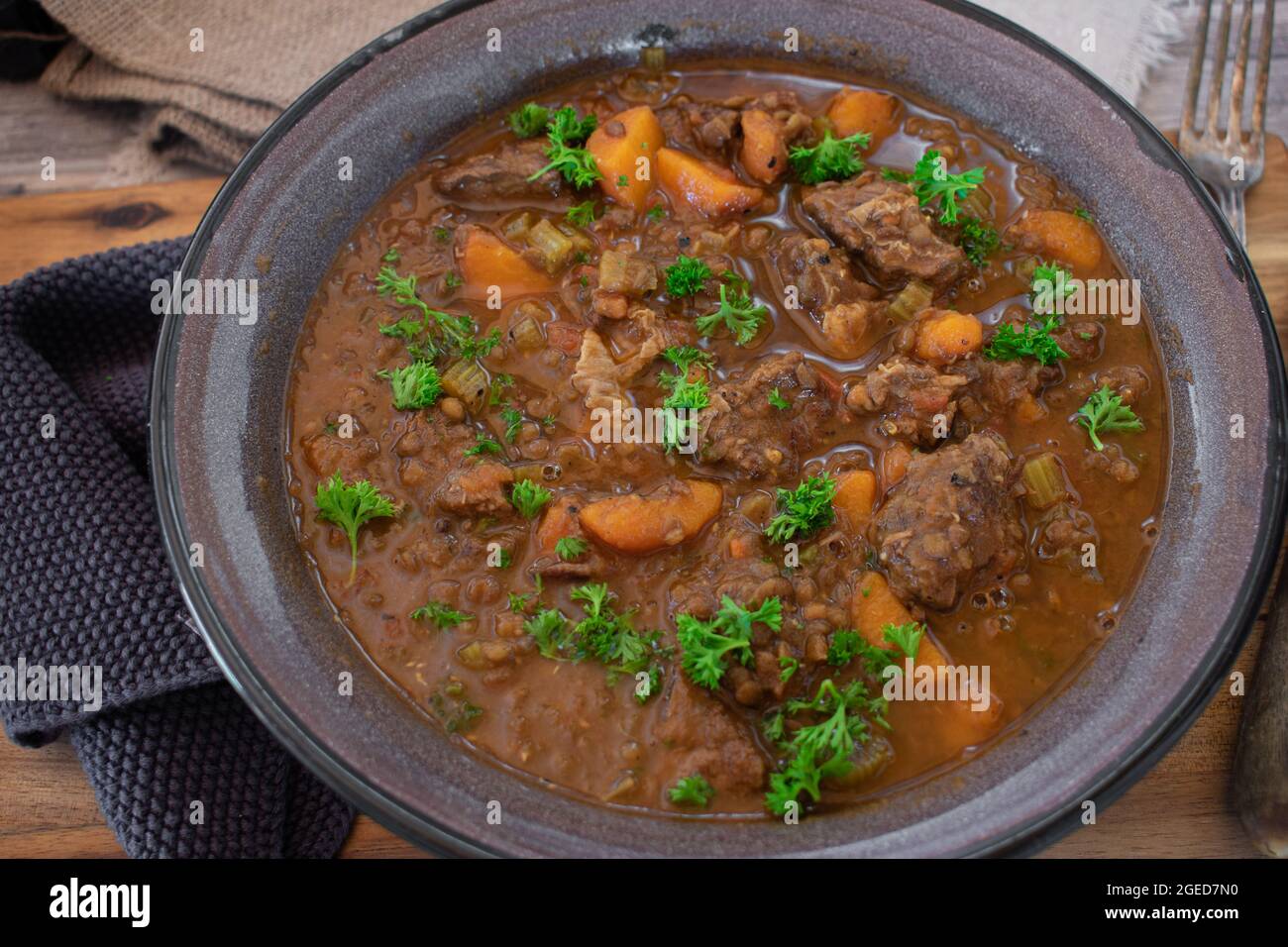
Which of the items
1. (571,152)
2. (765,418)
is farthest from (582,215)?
(765,418)

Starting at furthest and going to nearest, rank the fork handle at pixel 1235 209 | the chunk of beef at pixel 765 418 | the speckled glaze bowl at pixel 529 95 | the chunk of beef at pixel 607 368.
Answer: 1. the fork handle at pixel 1235 209
2. the chunk of beef at pixel 607 368
3. the chunk of beef at pixel 765 418
4. the speckled glaze bowl at pixel 529 95

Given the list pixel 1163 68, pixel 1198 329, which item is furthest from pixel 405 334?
pixel 1163 68

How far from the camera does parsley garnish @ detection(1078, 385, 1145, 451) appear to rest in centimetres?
416

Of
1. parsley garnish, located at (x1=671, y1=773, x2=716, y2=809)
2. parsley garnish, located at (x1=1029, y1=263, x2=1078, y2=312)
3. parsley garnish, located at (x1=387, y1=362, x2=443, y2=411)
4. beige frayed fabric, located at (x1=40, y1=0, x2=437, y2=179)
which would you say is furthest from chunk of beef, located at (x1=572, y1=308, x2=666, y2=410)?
beige frayed fabric, located at (x1=40, y1=0, x2=437, y2=179)

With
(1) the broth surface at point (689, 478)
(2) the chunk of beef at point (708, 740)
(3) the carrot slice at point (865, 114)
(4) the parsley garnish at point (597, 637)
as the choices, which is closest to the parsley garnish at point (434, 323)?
(1) the broth surface at point (689, 478)

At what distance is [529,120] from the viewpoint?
473 centimetres

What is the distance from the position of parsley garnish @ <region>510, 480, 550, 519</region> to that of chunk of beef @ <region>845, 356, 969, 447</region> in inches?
46.4

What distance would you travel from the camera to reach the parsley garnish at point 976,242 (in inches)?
177

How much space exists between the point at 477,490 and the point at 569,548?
0.37 meters

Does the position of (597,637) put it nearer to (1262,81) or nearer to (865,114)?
(865,114)

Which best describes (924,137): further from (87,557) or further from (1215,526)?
(87,557)

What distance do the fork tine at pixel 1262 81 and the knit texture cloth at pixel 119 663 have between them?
4.56 metres

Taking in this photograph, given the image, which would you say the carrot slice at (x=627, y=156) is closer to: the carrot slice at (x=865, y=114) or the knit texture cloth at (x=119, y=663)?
the carrot slice at (x=865, y=114)

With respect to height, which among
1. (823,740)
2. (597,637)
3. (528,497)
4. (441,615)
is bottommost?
(823,740)
